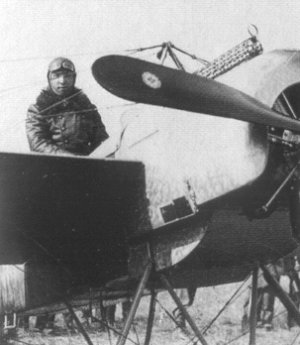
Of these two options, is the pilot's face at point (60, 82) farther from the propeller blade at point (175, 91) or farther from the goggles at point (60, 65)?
the propeller blade at point (175, 91)

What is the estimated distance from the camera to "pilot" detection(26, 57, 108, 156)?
579 cm

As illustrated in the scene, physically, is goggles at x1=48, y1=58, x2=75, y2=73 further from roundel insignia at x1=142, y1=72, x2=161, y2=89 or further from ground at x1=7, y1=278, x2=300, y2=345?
ground at x1=7, y1=278, x2=300, y2=345

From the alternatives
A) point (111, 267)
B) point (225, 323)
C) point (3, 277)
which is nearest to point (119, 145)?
point (111, 267)

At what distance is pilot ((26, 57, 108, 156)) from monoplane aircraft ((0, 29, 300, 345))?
1023 millimetres

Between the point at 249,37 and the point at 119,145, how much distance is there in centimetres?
145

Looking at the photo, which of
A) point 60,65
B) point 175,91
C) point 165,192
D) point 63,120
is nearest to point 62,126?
point 63,120

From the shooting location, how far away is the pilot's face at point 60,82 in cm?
649

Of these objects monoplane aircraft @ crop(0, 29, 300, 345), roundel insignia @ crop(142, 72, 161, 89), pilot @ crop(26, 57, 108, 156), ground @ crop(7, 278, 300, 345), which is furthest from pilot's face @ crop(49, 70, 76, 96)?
ground @ crop(7, 278, 300, 345)

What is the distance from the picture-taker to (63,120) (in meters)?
6.09

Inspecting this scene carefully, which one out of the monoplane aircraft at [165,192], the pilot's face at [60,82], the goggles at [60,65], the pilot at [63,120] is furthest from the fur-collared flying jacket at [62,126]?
the monoplane aircraft at [165,192]

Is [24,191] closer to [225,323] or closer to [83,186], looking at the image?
[83,186]

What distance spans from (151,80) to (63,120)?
2879 millimetres

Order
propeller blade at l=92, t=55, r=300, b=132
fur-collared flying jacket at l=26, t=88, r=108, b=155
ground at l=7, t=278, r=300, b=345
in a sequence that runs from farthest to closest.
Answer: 1. ground at l=7, t=278, r=300, b=345
2. fur-collared flying jacket at l=26, t=88, r=108, b=155
3. propeller blade at l=92, t=55, r=300, b=132

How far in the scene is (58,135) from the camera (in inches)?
238
